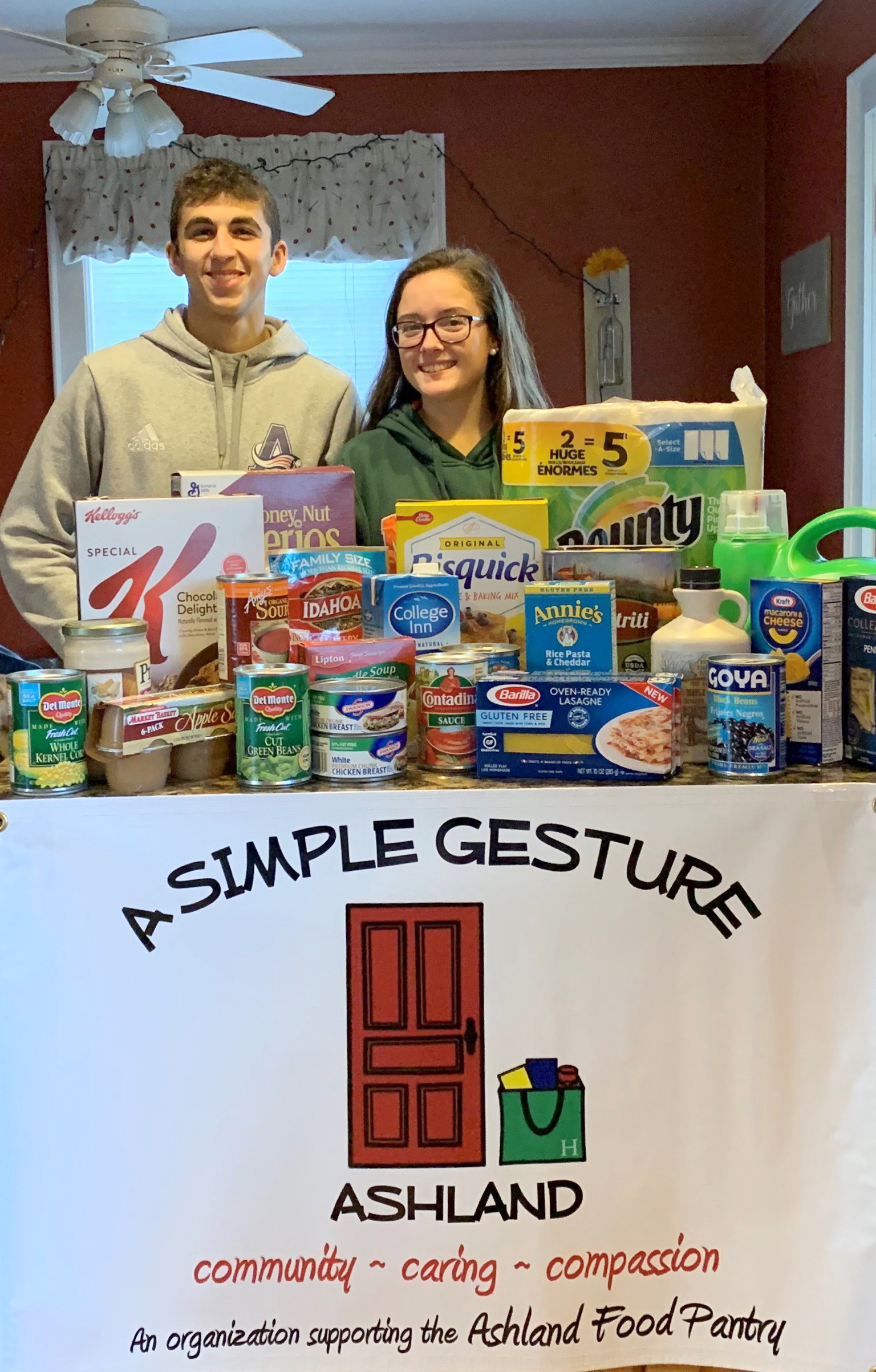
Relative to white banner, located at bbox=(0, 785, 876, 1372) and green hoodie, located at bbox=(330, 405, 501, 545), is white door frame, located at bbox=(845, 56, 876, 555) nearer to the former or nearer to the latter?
green hoodie, located at bbox=(330, 405, 501, 545)

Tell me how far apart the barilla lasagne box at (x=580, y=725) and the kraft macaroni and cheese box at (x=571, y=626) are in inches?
2.2

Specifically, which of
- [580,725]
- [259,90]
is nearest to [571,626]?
[580,725]

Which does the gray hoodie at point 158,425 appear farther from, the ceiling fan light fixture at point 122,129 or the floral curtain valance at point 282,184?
the floral curtain valance at point 282,184

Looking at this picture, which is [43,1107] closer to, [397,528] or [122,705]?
[122,705]

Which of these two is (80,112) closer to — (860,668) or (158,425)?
(158,425)

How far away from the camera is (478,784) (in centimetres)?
127

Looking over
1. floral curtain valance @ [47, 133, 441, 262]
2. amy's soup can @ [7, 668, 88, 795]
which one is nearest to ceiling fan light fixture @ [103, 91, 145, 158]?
floral curtain valance @ [47, 133, 441, 262]

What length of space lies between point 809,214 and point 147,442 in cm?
279

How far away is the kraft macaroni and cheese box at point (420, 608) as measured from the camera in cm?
138

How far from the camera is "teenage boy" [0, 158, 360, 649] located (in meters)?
2.58

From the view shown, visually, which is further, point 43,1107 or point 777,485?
point 777,485

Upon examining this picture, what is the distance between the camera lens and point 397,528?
1.46 metres

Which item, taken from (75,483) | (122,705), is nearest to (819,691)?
(122,705)

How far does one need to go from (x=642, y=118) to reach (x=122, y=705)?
438cm
